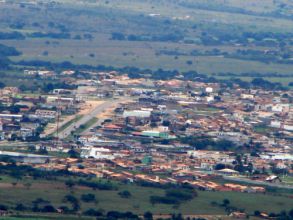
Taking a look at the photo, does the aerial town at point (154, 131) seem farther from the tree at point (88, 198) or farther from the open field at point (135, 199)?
the tree at point (88, 198)


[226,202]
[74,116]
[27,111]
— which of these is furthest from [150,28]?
[226,202]

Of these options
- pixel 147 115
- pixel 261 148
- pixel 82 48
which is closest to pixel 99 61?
pixel 82 48

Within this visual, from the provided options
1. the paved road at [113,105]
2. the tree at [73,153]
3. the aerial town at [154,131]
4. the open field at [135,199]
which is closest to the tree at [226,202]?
the open field at [135,199]

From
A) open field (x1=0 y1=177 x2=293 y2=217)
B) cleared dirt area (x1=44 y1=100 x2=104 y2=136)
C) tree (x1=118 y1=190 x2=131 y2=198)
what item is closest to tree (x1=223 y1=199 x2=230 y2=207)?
open field (x1=0 y1=177 x2=293 y2=217)

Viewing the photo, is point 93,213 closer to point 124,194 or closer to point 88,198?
point 88,198

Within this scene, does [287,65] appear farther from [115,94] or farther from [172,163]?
[172,163]

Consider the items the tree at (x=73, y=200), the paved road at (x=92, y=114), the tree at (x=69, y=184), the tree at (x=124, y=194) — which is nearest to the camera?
the tree at (x=73, y=200)

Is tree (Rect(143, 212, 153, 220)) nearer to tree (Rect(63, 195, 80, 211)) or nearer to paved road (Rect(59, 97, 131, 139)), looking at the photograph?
tree (Rect(63, 195, 80, 211))

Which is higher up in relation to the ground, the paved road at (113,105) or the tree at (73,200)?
the tree at (73,200)

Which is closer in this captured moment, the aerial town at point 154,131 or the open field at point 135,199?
the open field at point 135,199

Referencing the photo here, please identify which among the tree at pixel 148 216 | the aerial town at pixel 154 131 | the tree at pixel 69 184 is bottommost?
the aerial town at pixel 154 131

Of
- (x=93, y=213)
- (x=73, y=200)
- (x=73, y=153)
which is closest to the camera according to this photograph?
(x=93, y=213)

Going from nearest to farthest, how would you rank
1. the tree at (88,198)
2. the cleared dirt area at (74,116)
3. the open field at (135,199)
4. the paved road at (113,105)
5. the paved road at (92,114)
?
the open field at (135,199) → the tree at (88,198) → the paved road at (92,114) → the cleared dirt area at (74,116) → the paved road at (113,105)
